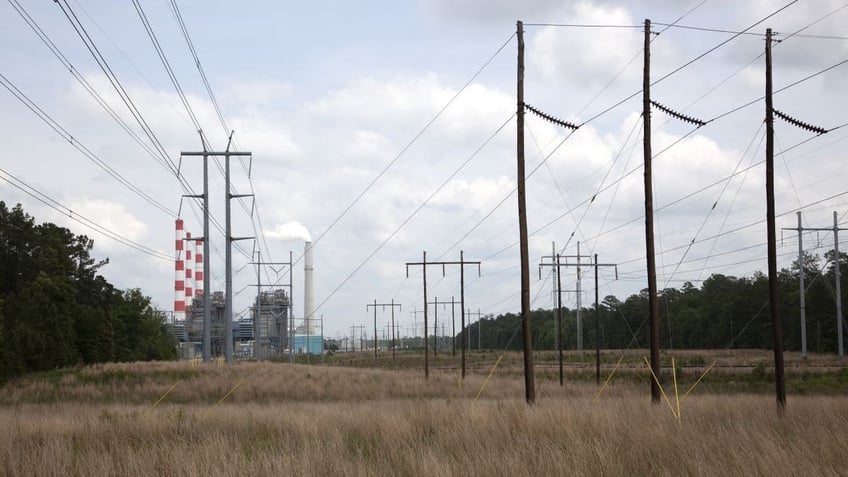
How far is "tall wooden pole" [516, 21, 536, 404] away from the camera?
24094 millimetres

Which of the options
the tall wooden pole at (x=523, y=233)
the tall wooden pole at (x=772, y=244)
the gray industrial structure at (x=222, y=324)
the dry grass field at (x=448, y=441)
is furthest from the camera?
the gray industrial structure at (x=222, y=324)

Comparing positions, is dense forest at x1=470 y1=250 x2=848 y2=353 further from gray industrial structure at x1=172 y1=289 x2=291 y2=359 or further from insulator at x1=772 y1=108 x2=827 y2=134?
insulator at x1=772 y1=108 x2=827 y2=134

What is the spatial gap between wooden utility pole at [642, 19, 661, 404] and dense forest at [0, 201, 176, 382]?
95.6 ft

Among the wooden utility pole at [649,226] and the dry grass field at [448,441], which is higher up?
the wooden utility pole at [649,226]

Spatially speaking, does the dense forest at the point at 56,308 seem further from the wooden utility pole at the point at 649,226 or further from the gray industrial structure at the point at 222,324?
the wooden utility pole at the point at 649,226

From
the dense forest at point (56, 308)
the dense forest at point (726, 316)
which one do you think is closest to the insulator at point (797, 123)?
the dense forest at point (56, 308)

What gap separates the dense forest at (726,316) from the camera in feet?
284

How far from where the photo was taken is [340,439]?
16.0 meters

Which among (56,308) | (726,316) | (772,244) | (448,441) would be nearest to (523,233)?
(772,244)

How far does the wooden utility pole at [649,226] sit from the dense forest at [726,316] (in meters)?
58.3

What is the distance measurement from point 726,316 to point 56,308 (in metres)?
76.4

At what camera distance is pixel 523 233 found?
24297 millimetres

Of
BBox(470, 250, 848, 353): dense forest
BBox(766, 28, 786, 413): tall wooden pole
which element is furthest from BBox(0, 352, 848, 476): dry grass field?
BBox(470, 250, 848, 353): dense forest

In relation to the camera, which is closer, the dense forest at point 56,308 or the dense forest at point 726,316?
the dense forest at point 56,308
